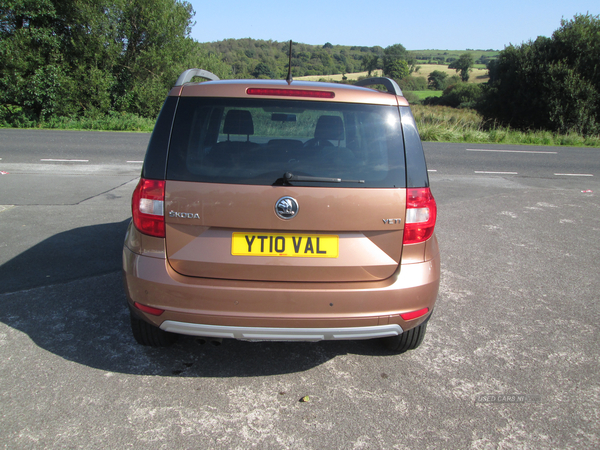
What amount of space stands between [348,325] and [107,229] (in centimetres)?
418

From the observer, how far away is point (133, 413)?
239 centimetres

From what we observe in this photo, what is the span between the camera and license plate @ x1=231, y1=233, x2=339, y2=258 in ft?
8.04

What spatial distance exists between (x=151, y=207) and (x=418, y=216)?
1.53 metres

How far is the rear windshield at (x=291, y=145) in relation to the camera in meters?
2.46

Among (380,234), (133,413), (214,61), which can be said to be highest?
(214,61)

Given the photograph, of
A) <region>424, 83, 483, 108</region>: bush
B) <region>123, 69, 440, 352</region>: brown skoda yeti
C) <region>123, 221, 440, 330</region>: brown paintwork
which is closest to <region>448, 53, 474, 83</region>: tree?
<region>424, 83, 483, 108</region>: bush

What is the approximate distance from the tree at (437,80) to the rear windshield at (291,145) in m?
85.4

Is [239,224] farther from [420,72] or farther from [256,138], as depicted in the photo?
[420,72]

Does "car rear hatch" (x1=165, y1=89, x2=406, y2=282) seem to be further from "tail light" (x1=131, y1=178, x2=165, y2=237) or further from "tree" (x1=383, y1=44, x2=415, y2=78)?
"tree" (x1=383, y1=44, x2=415, y2=78)

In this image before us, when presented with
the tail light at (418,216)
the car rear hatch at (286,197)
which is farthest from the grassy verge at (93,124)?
the tail light at (418,216)

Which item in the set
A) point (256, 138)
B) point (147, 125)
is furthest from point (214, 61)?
point (256, 138)

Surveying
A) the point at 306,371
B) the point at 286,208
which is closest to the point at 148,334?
the point at 306,371

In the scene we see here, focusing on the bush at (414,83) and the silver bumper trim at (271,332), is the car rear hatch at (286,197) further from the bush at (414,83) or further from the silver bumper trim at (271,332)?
the bush at (414,83)

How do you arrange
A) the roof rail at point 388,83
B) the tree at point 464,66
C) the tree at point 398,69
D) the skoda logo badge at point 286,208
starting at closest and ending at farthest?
the skoda logo badge at point 286,208, the roof rail at point 388,83, the tree at point 398,69, the tree at point 464,66
